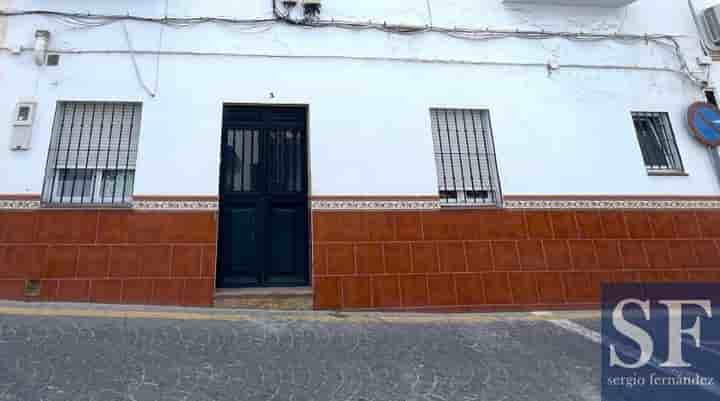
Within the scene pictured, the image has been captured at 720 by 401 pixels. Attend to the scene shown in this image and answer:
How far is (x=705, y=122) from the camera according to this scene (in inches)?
219

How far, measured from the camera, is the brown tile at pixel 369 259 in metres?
4.49

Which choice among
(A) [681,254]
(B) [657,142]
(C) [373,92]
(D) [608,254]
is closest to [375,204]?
(C) [373,92]

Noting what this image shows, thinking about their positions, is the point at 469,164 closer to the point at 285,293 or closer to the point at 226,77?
the point at 285,293

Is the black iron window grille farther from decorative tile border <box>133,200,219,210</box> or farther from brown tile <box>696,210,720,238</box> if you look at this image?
brown tile <box>696,210,720,238</box>

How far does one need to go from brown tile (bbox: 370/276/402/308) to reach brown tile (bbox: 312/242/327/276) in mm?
Answer: 612

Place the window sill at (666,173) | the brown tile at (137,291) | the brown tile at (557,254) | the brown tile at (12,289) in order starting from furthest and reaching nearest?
the window sill at (666,173)
the brown tile at (557,254)
the brown tile at (137,291)
the brown tile at (12,289)

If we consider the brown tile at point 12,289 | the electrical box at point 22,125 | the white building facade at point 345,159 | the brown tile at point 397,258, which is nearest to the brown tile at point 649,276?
the white building facade at point 345,159

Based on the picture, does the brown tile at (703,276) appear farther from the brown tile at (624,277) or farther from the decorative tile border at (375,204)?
the decorative tile border at (375,204)

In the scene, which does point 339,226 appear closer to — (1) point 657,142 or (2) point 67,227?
(2) point 67,227

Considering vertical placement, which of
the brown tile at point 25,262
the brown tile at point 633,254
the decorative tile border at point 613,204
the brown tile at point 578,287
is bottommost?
the brown tile at point 578,287

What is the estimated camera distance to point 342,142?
190 inches

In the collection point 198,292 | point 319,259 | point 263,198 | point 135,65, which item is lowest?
point 198,292

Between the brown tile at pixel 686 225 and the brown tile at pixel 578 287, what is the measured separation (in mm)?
1632

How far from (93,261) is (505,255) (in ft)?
16.4
